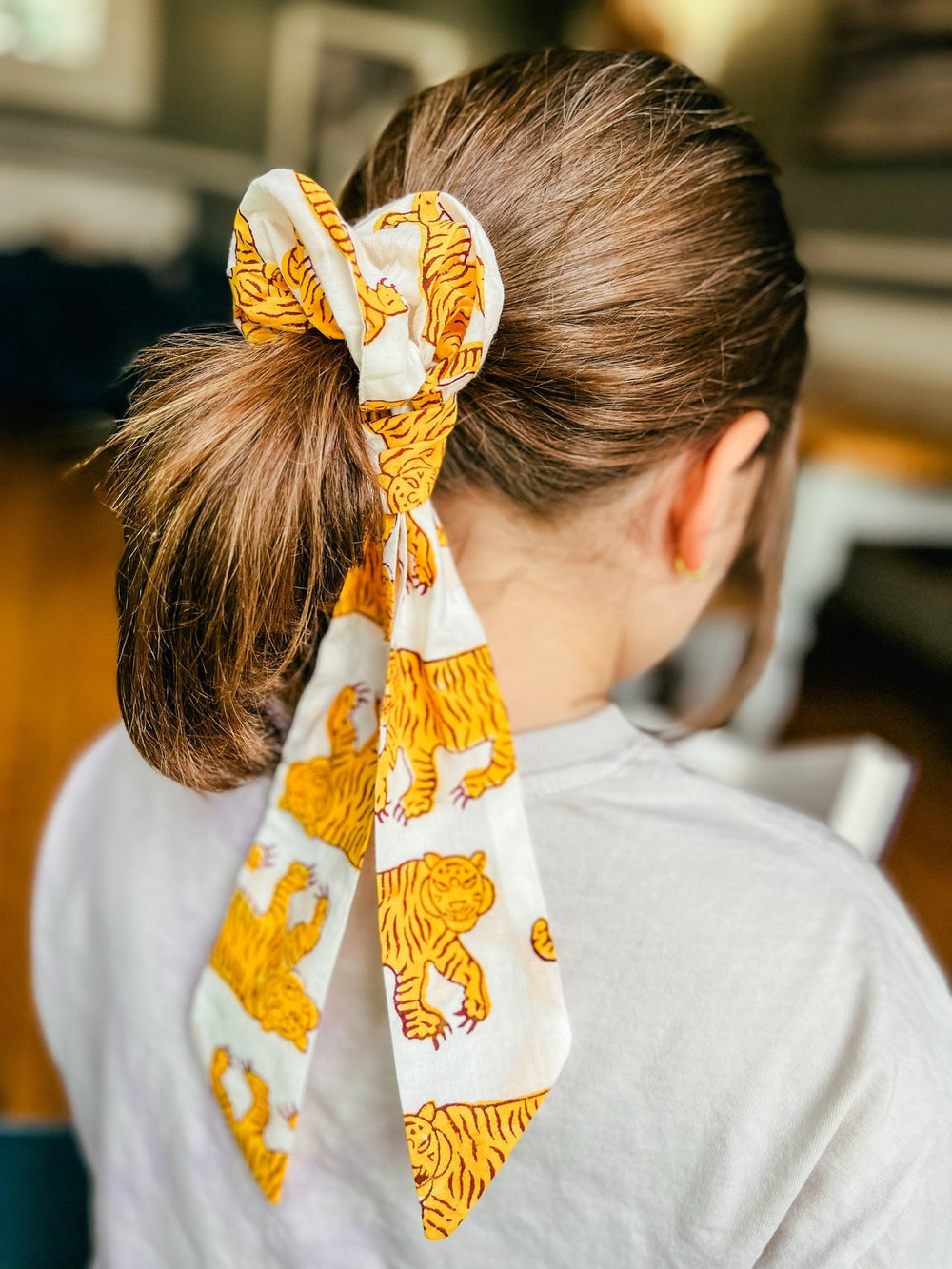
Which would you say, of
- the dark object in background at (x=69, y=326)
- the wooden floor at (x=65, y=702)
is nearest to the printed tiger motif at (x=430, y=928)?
the wooden floor at (x=65, y=702)

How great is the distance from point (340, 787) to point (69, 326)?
9.27 feet

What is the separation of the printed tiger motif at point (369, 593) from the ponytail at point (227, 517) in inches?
1.9

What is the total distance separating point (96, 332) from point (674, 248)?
9.24ft

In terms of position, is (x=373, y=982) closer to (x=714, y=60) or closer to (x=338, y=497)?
(x=338, y=497)

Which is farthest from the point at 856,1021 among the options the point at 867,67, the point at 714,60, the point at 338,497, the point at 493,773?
the point at 714,60

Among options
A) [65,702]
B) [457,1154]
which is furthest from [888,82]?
[457,1154]

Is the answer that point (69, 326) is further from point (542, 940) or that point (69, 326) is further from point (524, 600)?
point (542, 940)

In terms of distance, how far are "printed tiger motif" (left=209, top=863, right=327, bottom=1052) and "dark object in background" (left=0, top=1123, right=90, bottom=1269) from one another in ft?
1.09

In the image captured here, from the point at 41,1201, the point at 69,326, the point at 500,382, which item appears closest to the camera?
the point at 500,382

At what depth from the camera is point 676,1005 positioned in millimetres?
460

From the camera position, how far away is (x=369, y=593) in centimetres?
52

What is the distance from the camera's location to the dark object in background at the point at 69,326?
Answer: 2828 mm

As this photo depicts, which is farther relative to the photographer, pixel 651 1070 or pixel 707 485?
pixel 707 485

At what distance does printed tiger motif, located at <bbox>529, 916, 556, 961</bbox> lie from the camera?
0.46m
